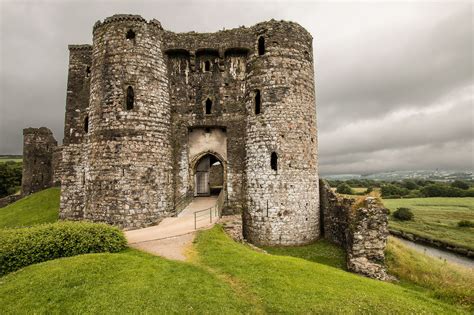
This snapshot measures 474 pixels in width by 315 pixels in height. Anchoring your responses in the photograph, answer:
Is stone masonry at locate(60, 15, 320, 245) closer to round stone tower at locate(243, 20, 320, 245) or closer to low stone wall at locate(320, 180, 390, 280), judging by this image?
round stone tower at locate(243, 20, 320, 245)


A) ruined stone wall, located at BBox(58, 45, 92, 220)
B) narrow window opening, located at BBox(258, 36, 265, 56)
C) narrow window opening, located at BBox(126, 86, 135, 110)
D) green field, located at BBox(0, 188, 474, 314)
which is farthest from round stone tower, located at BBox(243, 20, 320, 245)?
ruined stone wall, located at BBox(58, 45, 92, 220)

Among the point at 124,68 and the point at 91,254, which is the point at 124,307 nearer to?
the point at 91,254

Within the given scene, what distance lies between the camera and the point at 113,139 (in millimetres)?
17219

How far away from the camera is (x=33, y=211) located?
25.5m

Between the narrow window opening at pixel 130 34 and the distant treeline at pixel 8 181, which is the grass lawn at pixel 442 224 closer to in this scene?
the narrow window opening at pixel 130 34

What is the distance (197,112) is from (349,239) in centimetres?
1224

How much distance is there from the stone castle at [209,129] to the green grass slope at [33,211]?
3998 millimetres

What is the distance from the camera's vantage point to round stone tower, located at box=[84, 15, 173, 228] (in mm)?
17000

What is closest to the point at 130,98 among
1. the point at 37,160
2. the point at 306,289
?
the point at 306,289

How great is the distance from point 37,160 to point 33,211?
1045cm

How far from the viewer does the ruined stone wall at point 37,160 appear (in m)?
33.5

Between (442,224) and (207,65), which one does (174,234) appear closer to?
(207,65)

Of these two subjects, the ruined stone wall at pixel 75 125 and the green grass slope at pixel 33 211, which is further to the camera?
the green grass slope at pixel 33 211

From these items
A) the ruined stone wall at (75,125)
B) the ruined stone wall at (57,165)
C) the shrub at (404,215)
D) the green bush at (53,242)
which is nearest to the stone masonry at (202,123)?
the ruined stone wall at (75,125)
